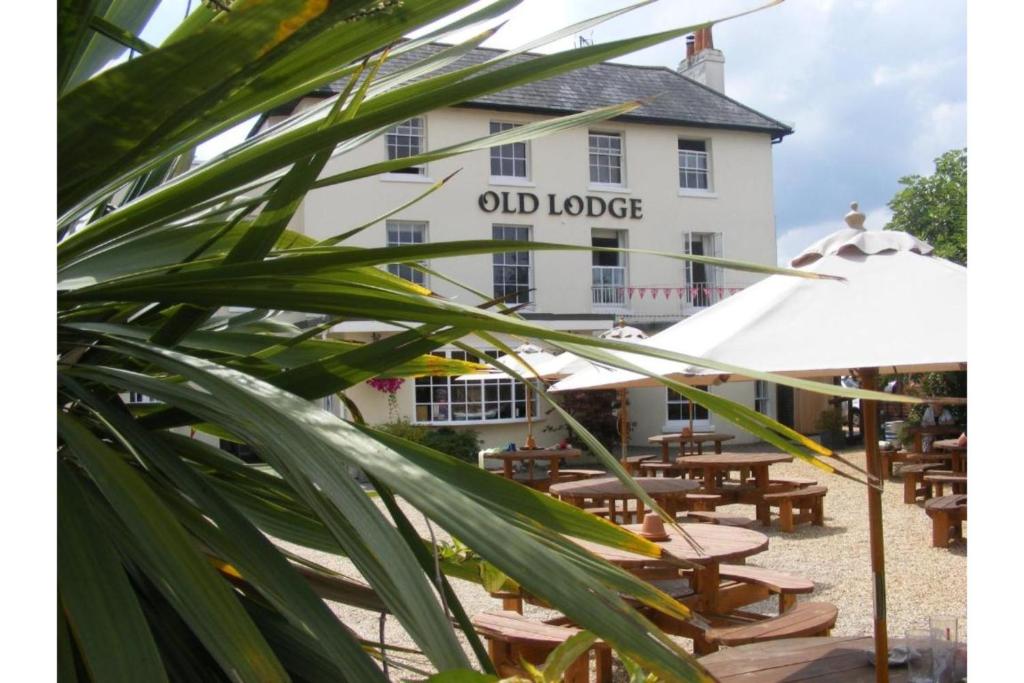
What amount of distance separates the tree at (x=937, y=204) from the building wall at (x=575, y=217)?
2541cm

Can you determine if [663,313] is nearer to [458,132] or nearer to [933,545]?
[458,132]

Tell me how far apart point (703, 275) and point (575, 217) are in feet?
→ 11.4

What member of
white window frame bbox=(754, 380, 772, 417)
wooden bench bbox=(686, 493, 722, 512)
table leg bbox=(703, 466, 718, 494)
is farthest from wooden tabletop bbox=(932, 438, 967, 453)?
white window frame bbox=(754, 380, 772, 417)

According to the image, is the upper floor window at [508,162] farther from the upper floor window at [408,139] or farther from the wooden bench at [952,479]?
the wooden bench at [952,479]

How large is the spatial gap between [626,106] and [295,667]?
32.6 inches

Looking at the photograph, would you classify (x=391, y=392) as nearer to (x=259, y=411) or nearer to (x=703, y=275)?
(x=703, y=275)

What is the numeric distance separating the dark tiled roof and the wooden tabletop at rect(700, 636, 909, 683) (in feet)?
55.5

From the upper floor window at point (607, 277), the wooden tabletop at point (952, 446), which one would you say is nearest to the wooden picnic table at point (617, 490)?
the wooden tabletop at point (952, 446)

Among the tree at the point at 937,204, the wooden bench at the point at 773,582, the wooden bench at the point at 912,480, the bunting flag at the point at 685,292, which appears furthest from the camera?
the tree at the point at 937,204

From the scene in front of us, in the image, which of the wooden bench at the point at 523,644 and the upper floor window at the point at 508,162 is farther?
the upper floor window at the point at 508,162

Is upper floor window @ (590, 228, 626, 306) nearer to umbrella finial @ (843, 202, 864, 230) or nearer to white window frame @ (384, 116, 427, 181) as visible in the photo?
white window frame @ (384, 116, 427, 181)

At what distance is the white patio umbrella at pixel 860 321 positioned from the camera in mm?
3414

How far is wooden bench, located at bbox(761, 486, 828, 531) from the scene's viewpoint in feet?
34.5
